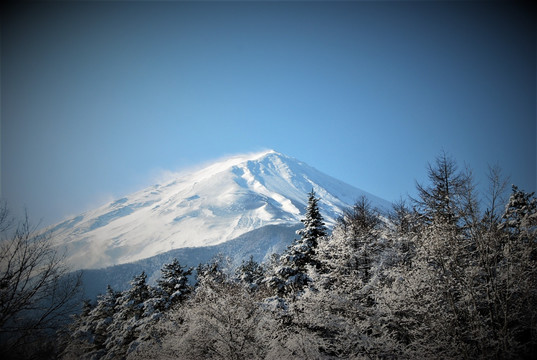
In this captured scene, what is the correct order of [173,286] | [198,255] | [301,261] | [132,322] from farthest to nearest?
[198,255], [173,286], [132,322], [301,261]

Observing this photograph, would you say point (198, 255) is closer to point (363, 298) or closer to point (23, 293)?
point (363, 298)

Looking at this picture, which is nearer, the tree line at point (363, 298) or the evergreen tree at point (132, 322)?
the tree line at point (363, 298)

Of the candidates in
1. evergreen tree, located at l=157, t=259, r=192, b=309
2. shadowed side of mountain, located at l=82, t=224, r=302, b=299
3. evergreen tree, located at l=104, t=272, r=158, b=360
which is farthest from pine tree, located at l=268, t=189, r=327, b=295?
shadowed side of mountain, located at l=82, t=224, r=302, b=299

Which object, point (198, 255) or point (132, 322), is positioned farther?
point (198, 255)

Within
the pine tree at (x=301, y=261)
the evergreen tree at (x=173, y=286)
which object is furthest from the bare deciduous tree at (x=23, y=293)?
the evergreen tree at (x=173, y=286)

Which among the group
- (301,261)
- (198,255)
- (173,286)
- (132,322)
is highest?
(301,261)

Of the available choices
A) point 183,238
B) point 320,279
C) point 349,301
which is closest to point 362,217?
point 320,279

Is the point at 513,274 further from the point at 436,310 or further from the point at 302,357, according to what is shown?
the point at 302,357

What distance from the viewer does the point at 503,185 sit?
8.20 m

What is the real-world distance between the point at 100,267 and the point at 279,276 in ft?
592

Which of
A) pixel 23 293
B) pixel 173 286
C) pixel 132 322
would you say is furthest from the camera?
pixel 173 286

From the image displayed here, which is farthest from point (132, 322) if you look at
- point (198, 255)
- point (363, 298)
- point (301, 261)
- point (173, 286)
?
point (198, 255)

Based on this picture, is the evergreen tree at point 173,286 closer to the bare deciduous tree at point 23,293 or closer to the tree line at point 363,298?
the tree line at point 363,298

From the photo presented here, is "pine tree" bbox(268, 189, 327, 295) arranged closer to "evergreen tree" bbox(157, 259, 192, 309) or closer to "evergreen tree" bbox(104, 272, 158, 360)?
"evergreen tree" bbox(157, 259, 192, 309)
